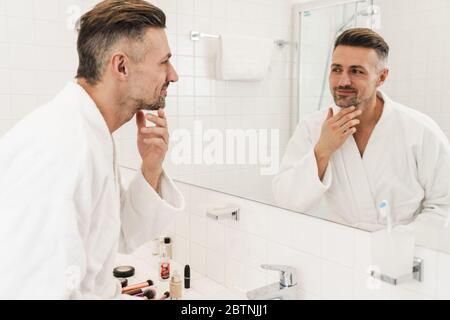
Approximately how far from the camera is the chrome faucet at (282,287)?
4.81 ft

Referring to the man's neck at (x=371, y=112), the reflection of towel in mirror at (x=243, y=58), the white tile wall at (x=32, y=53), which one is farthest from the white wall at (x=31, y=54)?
the man's neck at (x=371, y=112)

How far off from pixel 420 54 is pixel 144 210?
0.96m

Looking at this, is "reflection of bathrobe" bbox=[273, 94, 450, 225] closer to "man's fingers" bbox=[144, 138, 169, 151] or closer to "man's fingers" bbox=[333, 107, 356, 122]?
"man's fingers" bbox=[333, 107, 356, 122]

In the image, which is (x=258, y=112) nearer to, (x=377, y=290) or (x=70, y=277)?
(x=377, y=290)

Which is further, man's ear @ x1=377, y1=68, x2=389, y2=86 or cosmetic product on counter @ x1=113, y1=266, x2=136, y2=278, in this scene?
cosmetic product on counter @ x1=113, y1=266, x2=136, y2=278

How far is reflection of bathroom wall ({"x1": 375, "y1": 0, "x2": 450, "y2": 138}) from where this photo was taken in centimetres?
115

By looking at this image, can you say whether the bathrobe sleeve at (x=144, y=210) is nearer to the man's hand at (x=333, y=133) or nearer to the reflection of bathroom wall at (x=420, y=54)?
the man's hand at (x=333, y=133)

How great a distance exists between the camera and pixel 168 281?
6.15ft

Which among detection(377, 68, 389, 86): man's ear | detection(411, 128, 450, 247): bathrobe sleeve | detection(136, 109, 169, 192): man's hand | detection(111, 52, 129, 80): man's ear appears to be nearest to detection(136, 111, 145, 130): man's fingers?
detection(136, 109, 169, 192): man's hand

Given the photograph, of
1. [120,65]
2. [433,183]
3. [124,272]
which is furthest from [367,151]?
[124,272]

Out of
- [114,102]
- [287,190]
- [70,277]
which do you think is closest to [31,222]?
[70,277]

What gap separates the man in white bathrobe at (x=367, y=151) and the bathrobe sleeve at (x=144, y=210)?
0.44 metres

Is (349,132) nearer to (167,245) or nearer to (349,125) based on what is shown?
(349,125)

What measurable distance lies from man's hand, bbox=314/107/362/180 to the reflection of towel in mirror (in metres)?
0.36
